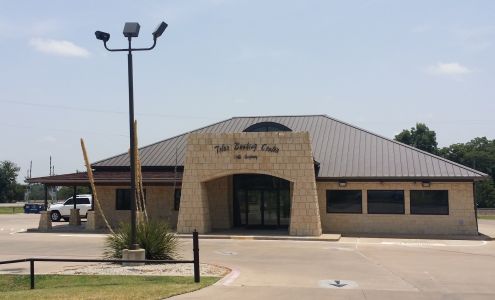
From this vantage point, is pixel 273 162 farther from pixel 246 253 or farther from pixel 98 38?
pixel 98 38

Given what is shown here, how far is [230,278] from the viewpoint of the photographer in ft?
40.7

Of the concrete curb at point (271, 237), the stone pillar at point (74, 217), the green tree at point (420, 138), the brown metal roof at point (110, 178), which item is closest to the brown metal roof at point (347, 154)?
the brown metal roof at point (110, 178)

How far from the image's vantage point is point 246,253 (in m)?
18.4

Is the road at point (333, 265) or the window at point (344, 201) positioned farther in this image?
the window at point (344, 201)

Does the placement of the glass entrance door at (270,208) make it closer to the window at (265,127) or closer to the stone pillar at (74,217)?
the window at (265,127)

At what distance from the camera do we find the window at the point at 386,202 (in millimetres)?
26234

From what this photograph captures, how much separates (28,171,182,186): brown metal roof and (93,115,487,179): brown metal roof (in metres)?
1.17

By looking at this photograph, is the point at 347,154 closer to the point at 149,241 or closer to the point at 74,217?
the point at 149,241

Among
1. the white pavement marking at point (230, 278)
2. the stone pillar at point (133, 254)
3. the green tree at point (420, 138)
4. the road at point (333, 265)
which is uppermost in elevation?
the green tree at point (420, 138)

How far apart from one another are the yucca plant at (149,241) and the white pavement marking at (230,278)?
259 cm

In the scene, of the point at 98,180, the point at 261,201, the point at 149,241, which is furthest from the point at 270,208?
the point at 149,241

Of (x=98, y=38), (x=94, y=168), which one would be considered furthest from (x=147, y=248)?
(x=94, y=168)

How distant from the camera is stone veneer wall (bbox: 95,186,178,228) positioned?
29.3 m

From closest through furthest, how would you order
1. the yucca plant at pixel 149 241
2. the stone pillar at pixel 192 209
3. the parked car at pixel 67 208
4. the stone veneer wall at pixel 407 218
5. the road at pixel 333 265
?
the road at pixel 333 265, the yucca plant at pixel 149 241, the stone pillar at pixel 192 209, the stone veneer wall at pixel 407 218, the parked car at pixel 67 208
